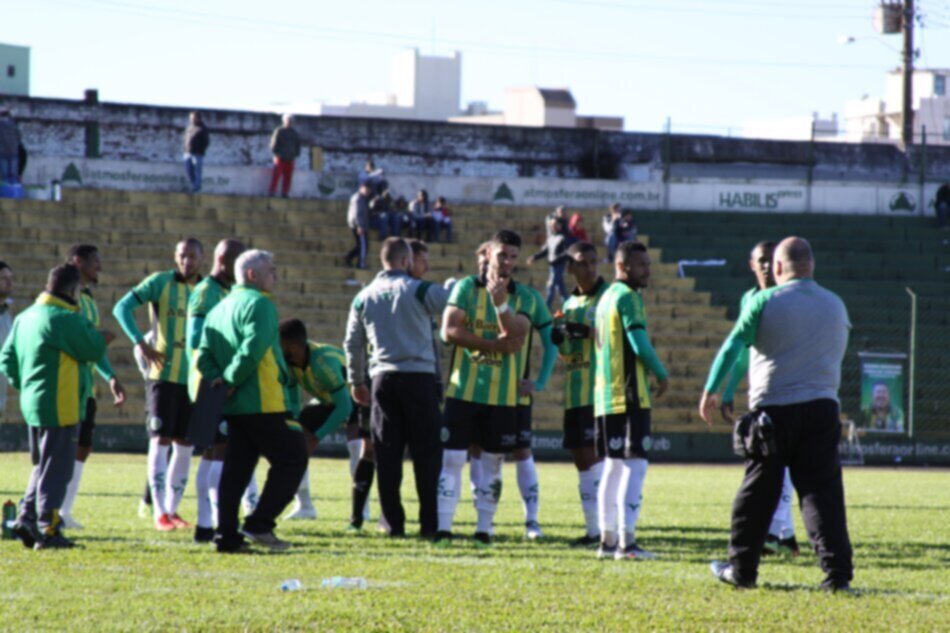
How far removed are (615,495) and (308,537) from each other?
239 cm

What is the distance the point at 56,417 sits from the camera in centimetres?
1009

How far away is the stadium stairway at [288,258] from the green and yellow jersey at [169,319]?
555 inches

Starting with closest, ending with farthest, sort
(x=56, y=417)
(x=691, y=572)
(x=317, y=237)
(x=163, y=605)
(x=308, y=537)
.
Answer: (x=163, y=605)
(x=691, y=572)
(x=56, y=417)
(x=308, y=537)
(x=317, y=237)

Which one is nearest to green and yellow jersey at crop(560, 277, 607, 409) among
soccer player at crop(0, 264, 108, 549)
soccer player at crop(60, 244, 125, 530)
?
soccer player at crop(60, 244, 125, 530)

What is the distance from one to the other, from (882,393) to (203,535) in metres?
19.1

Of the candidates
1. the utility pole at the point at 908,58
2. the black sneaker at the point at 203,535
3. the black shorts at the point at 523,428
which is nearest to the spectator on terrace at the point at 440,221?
the utility pole at the point at 908,58

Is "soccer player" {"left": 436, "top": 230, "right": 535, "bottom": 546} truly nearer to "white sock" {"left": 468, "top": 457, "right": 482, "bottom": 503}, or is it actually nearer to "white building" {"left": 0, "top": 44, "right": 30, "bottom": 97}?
"white sock" {"left": 468, "top": 457, "right": 482, "bottom": 503}

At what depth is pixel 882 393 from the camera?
27438 millimetres

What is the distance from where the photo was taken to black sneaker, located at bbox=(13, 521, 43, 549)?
32.5 feet

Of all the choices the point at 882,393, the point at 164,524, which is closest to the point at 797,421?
the point at 164,524

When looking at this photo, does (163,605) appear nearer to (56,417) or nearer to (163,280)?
(56,417)

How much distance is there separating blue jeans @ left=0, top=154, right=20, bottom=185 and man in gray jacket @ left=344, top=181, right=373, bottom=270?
6539 mm

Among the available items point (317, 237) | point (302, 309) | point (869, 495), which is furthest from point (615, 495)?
point (317, 237)

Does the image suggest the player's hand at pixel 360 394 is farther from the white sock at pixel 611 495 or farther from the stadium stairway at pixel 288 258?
the stadium stairway at pixel 288 258
